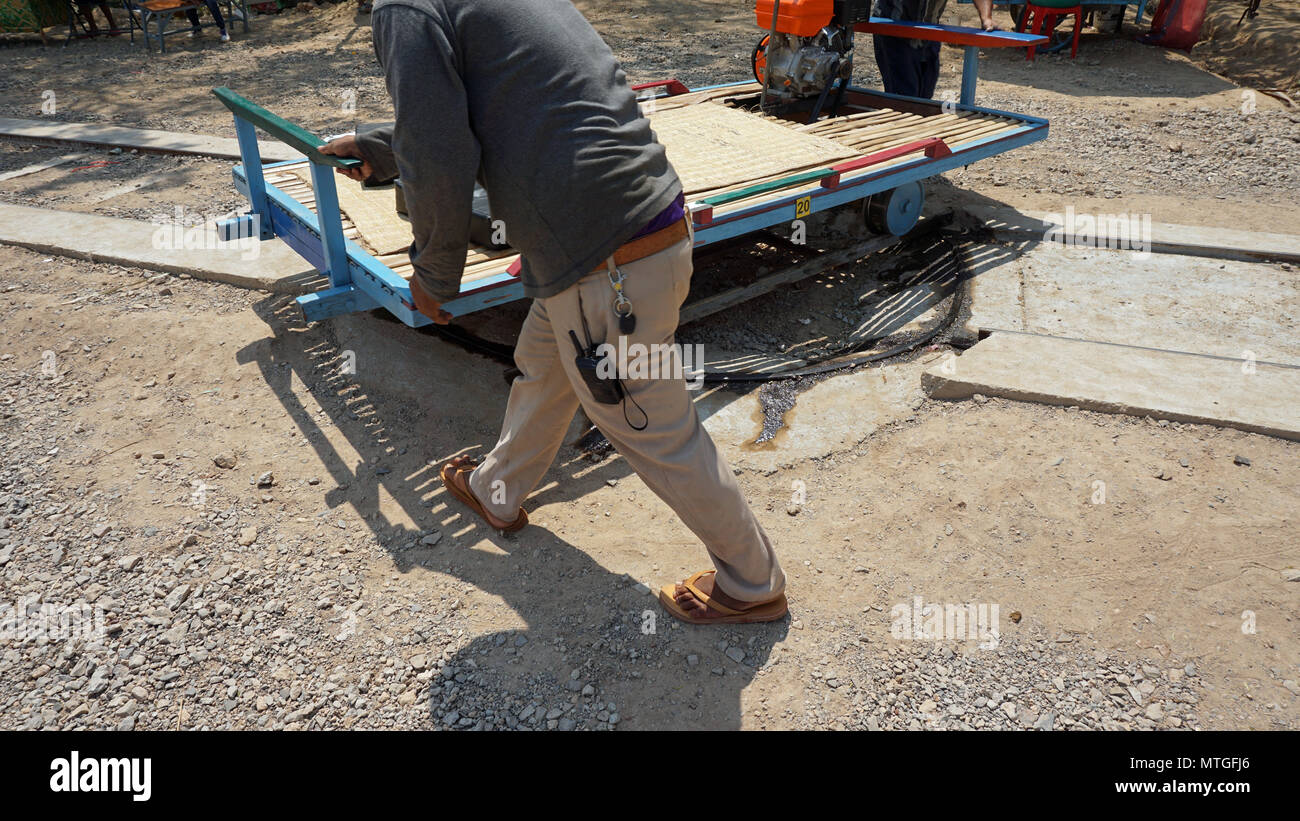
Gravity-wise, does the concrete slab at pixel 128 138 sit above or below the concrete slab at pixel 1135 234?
above

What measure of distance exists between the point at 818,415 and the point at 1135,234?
9.21 feet

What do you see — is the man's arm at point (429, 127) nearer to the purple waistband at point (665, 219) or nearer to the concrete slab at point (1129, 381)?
the purple waistband at point (665, 219)

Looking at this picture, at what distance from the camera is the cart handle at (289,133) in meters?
2.85

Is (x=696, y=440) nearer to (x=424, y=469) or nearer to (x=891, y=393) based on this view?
(x=424, y=469)

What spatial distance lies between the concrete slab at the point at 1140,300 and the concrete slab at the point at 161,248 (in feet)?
11.4

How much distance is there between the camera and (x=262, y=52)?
10.5 metres

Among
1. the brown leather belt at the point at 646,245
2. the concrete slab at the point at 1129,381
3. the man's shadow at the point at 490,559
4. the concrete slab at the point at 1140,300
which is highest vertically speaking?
the brown leather belt at the point at 646,245

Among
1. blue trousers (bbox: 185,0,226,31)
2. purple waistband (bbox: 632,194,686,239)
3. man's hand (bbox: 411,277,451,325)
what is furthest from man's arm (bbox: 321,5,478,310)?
blue trousers (bbox: 185,0,226,31)

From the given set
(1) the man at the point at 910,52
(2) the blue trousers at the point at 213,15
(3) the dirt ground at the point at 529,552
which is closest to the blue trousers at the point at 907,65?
(1) the man at the point at 910,52

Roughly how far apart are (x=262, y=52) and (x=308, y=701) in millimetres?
10154

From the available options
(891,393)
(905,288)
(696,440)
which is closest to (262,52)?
(905,288)

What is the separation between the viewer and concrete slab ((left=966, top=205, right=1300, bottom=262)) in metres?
4.99

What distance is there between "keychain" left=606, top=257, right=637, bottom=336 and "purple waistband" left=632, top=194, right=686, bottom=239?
9 centimetres

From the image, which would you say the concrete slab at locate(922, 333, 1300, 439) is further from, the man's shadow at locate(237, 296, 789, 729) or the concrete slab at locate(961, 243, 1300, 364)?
the man's shadow at locate(237, 296, 789, 729)
